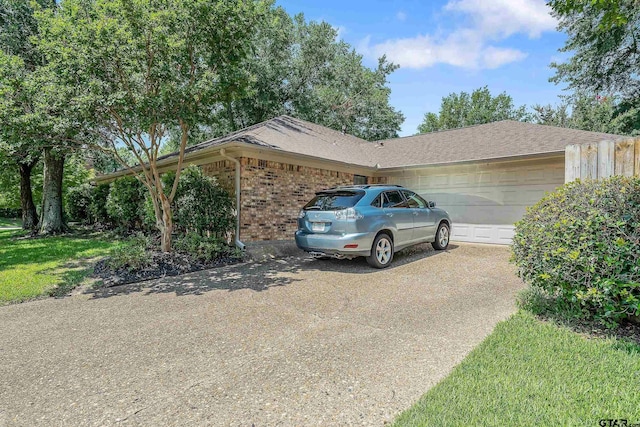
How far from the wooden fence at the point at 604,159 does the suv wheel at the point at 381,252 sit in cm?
328

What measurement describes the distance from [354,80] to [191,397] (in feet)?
77.6

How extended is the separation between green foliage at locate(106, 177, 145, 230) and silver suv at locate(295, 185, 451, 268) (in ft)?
24.0

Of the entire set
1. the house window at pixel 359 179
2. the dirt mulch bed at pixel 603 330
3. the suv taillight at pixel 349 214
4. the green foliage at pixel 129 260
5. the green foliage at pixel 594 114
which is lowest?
the dirt mulch bed at pixel 603 330

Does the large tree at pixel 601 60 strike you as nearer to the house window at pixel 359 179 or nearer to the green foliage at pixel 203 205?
the house window at pixel 359 179


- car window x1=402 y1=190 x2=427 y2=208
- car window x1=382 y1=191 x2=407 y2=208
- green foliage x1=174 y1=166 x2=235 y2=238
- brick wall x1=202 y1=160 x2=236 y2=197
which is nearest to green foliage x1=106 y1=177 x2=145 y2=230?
brick wall x1=202 y1=160 x2=236 y2=197

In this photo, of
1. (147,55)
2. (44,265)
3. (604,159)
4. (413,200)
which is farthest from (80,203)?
(604,159)

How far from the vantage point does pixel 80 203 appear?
17188 millimetres

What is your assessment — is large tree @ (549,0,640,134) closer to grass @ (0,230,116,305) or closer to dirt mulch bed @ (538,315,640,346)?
dirt mulch bed @ (538,315,640,346)

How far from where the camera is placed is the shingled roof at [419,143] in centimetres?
945

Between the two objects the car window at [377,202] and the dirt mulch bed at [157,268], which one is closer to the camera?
the dirt mulch bed at [157,268]

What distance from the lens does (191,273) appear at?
6.95 meters

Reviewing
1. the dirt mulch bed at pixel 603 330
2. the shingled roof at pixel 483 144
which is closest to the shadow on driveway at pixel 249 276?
the dirt mulch bed at pixel 603 330

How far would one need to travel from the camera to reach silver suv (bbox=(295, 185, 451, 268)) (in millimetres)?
6500

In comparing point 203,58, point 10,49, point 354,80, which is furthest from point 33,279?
point 354,80
